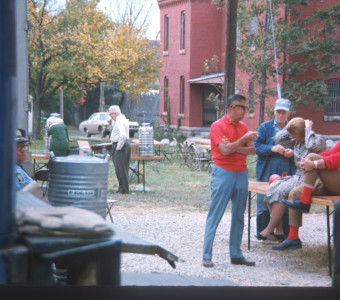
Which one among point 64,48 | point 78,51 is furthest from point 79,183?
point 64,48

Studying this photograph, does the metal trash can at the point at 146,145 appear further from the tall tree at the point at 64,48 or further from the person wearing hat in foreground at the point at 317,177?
the tall tree at the point at 64,48

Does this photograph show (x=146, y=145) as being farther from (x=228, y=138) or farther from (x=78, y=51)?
(x=78, y=51)

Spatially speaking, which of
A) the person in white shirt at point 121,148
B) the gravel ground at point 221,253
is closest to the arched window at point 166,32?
the gravel ground at point 221,253

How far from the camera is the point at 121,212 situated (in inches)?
337

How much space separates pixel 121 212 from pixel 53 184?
5.93 m

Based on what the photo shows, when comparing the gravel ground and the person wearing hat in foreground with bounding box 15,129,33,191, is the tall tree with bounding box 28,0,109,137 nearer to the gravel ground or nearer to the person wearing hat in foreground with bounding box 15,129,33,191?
the person wearing hat in foreground with bounding box 15,129,33,191

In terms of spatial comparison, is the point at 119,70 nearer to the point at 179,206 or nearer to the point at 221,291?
the point at 221,291

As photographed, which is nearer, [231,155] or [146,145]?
[231,155]

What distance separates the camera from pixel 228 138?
16.5 feet

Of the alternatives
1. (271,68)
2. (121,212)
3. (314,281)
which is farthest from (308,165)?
(271,68)

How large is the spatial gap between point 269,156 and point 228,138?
130 centimetres

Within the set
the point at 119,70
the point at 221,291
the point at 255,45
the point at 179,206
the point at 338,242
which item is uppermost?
the point at 255,45

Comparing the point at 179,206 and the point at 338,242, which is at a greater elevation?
the point at 338,242

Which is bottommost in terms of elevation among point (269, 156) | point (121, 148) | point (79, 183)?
point (121, 148)
